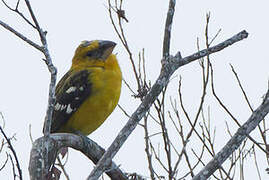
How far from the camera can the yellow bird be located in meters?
5.25

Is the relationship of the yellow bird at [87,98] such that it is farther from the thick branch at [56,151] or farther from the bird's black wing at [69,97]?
the thick branch at [56,151]

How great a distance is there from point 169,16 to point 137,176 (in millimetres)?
1387

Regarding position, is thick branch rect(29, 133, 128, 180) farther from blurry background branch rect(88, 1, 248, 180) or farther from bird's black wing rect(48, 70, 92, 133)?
bird's black wing rect(48, 70, 92, 133)

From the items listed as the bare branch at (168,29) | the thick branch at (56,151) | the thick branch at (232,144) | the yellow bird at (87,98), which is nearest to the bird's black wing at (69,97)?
the yellow bird at (87,98)

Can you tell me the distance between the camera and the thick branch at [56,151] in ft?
8.80

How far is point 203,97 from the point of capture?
4137 mm

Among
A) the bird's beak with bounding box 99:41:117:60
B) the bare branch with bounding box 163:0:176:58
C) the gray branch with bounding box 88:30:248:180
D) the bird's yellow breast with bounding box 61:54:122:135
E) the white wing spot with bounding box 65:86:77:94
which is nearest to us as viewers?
→ the gray branch with bounding box 88:30:248:180

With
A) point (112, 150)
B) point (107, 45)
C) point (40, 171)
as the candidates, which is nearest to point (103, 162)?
point (112, 150)

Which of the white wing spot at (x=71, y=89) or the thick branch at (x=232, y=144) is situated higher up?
the white wing spot at (x=71, y=89)

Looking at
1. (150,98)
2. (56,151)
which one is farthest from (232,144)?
(56,151)

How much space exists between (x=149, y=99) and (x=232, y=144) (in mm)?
581

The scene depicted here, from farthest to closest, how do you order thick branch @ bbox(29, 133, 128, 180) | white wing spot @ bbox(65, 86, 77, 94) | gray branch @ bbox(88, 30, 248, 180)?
white wing spot @ bbox(65, 86, 77, 94)
gray branch @ bbox(88, 30, 248, 180)
thick branch @ bbox(29, 133, 128, 180)

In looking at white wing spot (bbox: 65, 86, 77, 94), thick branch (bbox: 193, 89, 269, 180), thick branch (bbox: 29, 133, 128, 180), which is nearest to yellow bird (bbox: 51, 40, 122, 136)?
white wing spot (bbox: 65, 86, 77, 94)

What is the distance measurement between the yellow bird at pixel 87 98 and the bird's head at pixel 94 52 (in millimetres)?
151
